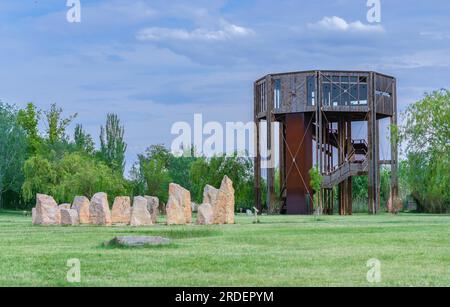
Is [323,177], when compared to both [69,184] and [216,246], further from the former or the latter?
[216,246]

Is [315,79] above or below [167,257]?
above

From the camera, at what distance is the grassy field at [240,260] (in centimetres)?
1321

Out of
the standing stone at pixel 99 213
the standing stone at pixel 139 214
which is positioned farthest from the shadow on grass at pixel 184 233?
the standing stone at pixel 99 213

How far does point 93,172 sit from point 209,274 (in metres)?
43.2

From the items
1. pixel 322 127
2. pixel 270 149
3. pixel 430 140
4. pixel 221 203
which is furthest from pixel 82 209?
pixel 322 127

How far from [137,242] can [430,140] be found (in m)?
21.0

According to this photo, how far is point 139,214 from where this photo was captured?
3397cm

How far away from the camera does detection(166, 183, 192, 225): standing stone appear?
115 feet

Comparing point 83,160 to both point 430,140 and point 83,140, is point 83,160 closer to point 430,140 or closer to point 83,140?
point 83,140

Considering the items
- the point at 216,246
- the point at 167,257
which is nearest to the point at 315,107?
the point at 216,246

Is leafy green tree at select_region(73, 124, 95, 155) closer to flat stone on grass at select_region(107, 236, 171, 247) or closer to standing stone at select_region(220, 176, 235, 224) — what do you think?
standing stone at select_region(220, 176, 235, 224)

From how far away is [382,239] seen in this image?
22281 millimetres
